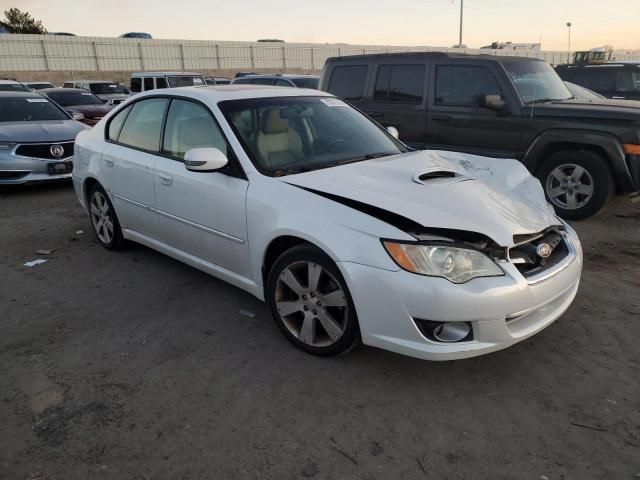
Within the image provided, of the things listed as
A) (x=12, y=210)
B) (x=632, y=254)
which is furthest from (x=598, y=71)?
(x=12, y=210)

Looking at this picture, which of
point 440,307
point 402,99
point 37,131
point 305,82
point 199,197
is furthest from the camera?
point 305,82

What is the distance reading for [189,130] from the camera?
413 cm

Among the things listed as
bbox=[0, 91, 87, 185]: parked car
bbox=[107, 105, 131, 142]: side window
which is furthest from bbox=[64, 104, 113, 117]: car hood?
bbox=[107, 105, 131, 142]: side window

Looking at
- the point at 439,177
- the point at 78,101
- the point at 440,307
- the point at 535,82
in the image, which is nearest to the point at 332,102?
the point at 439,177

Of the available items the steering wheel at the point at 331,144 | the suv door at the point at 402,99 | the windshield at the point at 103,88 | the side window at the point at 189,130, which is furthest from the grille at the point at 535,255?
the windshield at the point at 103,88

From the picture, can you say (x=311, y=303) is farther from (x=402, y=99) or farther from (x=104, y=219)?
(x=402, y=99)

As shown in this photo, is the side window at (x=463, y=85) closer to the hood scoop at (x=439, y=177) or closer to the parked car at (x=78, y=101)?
the hood scoop at (x=439, y=177)

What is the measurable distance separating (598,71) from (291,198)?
34.2 feet

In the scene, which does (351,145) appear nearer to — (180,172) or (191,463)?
(180,172)

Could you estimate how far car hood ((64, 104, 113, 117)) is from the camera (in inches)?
538

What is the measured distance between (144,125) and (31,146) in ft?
14.0

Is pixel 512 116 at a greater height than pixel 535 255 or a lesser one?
greater

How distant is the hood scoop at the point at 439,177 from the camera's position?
11.2ft

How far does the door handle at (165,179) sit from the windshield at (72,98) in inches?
479
